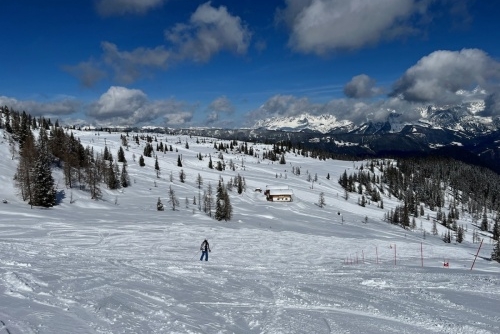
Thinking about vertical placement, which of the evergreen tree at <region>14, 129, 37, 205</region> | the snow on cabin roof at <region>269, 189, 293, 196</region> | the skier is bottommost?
the snow on cabin roof at <region>269, 189, 293, 196</region>

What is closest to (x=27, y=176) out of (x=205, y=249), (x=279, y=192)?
(x=205, y=249)

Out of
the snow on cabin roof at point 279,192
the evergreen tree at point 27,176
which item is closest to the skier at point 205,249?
the evergreen tree at point 27,176

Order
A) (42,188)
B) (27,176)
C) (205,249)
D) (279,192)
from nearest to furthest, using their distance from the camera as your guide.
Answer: (205,249) < (42,188) < (27,176) < (279,192)

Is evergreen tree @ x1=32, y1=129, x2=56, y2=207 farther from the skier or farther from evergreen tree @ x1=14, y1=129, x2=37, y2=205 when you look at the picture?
the skier

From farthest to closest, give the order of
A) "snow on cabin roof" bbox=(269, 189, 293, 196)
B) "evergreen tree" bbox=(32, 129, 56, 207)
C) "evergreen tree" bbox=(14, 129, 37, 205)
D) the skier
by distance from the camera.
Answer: "snow on cabin roof" bbox=(269, 189, 293, 196), "evergreen tree" bbox=(14, 129, 37, 205), "evergreen tree" bbox=(32, 129, 56, 207), the skier

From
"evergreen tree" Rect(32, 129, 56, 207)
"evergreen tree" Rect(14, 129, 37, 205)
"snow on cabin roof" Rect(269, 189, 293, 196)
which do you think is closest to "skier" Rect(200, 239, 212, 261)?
"evergreen tree" Rect(32, 129, 56, 207)

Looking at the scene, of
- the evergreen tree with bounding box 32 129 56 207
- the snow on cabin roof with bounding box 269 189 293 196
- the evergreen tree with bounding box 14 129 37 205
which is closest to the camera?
the evergreen tree with bounding box 32 129 56 207

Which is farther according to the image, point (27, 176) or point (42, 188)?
point (27, 176)

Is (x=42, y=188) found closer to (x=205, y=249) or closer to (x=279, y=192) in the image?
(x=205, y=249)

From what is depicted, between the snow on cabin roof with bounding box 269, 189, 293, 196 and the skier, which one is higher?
the skier

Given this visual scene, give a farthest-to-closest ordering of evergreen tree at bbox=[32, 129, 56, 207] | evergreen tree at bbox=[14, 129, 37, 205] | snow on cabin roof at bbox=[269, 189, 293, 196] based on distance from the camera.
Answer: snow on cabin roof at bbox=[269, 189, 293, 196] < evergreen tree at bbox=[14, 129, 37, 205] < evergreen tree at bbox=[32, 129, 56, 207]

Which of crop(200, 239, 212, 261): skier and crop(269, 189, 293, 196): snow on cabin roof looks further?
crop(269, 189, 293, 196): snow on cabin roof

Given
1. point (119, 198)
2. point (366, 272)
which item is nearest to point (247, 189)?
point (119, 198)

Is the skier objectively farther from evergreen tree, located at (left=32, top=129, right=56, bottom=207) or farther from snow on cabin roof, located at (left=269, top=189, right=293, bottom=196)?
snow on cabin roof, located at (left=269, top=189, right=293, bottom=196)
